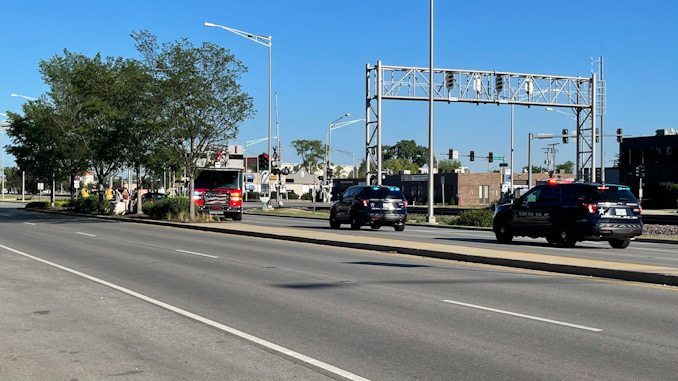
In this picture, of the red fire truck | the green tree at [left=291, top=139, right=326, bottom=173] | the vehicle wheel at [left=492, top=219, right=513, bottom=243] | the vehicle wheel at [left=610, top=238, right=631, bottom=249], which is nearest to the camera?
the vehicle wheel at [left=610, top=238, right=631, bottom=249]

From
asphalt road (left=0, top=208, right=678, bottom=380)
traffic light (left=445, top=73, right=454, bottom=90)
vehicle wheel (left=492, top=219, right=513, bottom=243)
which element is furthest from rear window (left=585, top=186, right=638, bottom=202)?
traffic light (left=445, top=73, right=454, bottom=90)

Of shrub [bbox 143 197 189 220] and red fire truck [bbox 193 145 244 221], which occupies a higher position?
red fire truck [bbox 193 145 244 221]

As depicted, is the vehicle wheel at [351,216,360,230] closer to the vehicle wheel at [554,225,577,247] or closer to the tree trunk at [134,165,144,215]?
the vehicle wheel at [554,225,577,247]

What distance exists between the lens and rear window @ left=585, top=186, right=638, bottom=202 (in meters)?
21.3

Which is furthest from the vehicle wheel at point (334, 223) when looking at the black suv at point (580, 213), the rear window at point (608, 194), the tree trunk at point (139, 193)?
the tree trunk at point (139, 193)

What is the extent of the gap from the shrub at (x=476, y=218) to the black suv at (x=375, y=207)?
24.7 ft

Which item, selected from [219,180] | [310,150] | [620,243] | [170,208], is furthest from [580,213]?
→ [310,150]

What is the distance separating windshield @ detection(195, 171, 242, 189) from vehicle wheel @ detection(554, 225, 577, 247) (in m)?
19.8

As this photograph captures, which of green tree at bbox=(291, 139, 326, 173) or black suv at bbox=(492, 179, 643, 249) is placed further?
green tree at bbox=(291, 139, 326, 173)

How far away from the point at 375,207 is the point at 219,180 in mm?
11348

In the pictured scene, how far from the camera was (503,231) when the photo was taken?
23875mm

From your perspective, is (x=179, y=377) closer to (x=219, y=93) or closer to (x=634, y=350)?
(x=634, y=350)

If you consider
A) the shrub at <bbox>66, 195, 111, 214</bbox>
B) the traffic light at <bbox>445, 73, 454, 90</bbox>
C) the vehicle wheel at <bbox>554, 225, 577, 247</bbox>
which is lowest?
the vehicle wheel at <bbox>554, 225, 577, 247</bbox>

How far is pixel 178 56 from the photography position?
3453 cm
